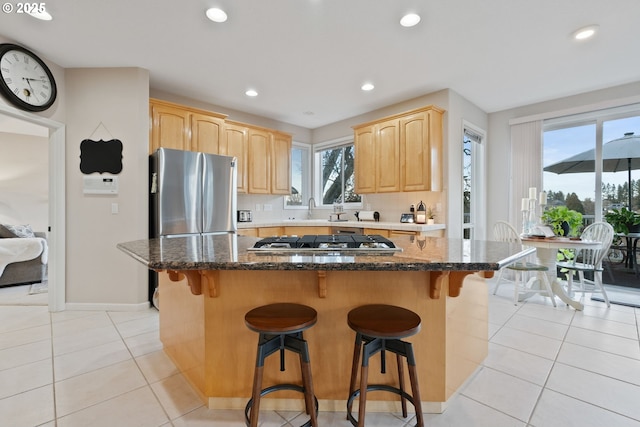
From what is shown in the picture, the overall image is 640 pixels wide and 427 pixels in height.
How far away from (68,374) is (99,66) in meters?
2.98

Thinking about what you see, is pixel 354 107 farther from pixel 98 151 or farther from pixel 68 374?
pixel 68 374

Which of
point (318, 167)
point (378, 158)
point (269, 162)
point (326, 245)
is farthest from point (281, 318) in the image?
point (318, 167)

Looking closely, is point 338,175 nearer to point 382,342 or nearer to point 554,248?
point 554,248

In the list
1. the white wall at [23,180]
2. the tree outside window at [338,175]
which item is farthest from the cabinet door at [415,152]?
the white wall at [23,180]

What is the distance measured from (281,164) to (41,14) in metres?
3.12

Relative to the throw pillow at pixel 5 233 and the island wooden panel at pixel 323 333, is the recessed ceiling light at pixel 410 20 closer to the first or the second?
the island wooden panel at pixel 323 333

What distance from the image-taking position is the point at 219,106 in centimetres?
444

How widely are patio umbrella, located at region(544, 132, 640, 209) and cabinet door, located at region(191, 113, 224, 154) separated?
4.83 metres

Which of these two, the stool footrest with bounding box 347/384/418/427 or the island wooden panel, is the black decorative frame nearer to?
the island wooden panel

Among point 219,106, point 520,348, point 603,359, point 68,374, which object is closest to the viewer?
point 68,374

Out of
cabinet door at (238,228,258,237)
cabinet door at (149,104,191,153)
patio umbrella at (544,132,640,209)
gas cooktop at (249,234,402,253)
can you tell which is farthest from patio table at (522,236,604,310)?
cabinet door at (149,104,191,153)

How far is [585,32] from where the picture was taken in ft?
8.45

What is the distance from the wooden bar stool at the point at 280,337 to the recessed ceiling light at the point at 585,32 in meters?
3.24

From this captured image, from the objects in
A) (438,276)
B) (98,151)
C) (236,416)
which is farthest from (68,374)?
(438,276)
